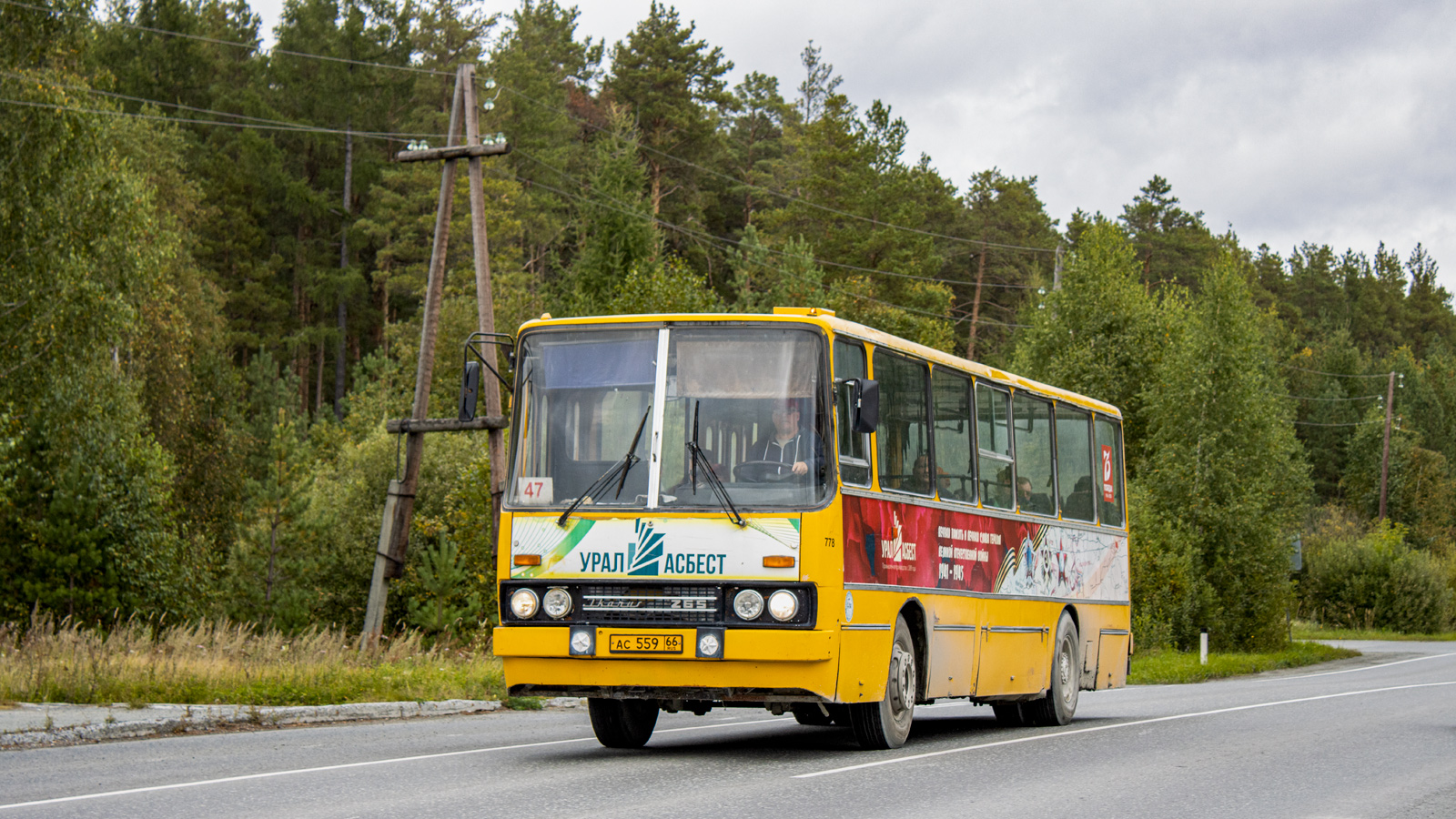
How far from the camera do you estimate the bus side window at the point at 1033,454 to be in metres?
17.0

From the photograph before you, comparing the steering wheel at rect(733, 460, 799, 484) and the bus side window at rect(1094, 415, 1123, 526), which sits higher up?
the bus side window at rect(1094, 415, 1123, 526)

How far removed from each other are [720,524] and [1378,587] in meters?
62.0

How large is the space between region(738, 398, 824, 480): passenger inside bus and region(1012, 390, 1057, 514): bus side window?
495cm

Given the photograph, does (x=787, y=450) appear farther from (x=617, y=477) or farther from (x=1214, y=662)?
(x=1214, y=662)

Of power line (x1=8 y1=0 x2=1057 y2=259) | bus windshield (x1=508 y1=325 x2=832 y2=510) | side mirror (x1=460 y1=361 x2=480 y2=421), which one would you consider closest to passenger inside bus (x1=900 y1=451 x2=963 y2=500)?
bus windshield (x1=508 y1=325 x2=832 y2=510)

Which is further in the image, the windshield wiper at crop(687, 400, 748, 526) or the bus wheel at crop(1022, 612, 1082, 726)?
the bus wheel at crop(1022, 612, 1082, 726)

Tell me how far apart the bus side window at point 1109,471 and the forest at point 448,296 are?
13.7 m

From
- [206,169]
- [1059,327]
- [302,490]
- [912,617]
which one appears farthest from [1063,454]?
[206,169]

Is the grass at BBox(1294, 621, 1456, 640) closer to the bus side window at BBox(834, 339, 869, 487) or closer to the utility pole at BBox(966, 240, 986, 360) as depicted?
the utility pole at BBox(966, 240, 986, 360)

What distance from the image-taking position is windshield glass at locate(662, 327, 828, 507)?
12.4m

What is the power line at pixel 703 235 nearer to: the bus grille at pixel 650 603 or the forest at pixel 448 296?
the forest at pixel 448 296

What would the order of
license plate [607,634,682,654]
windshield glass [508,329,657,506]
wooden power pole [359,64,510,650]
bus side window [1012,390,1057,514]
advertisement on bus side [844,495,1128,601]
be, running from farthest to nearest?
1. wooden power pole [359,64,510,650]
2. bus side window [1012,390,1057,514]
3. advertisement on bus side [844,495,1128,601]
4. windshield glass [508,329,657,506]
5. license plate [607,634,682,654]

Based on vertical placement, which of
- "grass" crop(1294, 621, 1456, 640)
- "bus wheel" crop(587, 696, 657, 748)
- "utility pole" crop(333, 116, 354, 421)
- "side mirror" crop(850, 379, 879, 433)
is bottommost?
"bus wheel" crop(587, 696, 657, 748)

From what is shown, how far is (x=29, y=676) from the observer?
53.4ft
